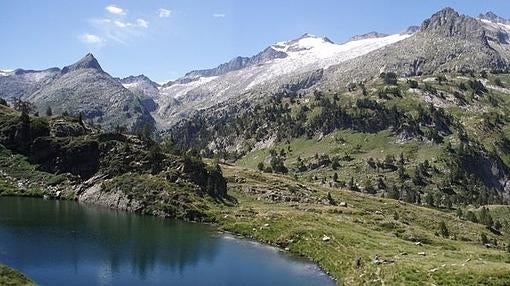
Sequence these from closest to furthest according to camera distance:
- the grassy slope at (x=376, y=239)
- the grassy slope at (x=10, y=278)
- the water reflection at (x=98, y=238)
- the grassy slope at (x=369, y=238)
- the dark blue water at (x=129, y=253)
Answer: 1. the grassy slope at (x=10, y=278)
2. the grassy slope at (x=376, y=239)
3. the grassy slope at (x=369, y=238)
4. the dark blue water at (x=129, y=253)
5. the water reflection at (x=98, y=238)

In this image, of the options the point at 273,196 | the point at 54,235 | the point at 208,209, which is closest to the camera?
the point at 54,235

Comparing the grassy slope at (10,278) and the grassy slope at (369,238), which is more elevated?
the grassy slope at (10,278)

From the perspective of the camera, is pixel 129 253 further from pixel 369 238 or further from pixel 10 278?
pixel 369 238

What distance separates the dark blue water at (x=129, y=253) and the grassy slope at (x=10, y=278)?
734 cm

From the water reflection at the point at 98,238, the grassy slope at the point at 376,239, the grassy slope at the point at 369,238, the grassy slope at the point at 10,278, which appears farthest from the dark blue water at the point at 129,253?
the grassy slope at the point at 10,278

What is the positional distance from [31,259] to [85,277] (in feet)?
41.2

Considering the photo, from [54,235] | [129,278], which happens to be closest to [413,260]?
[129,278]

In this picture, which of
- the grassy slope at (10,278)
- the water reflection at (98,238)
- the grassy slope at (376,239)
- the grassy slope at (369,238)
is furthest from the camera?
the water reflection at (98,238)

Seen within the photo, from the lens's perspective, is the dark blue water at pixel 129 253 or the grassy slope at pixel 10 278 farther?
the dark blue water at pixel 129 253

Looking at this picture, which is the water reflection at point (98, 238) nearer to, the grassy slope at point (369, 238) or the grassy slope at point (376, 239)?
the grassy slope at point (369, 238)

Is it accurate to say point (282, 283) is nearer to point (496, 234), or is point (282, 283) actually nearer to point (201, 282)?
point (201, 282)

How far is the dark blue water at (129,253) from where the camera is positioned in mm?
80562

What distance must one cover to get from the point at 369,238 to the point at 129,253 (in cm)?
4627

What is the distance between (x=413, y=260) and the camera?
86250 mm
